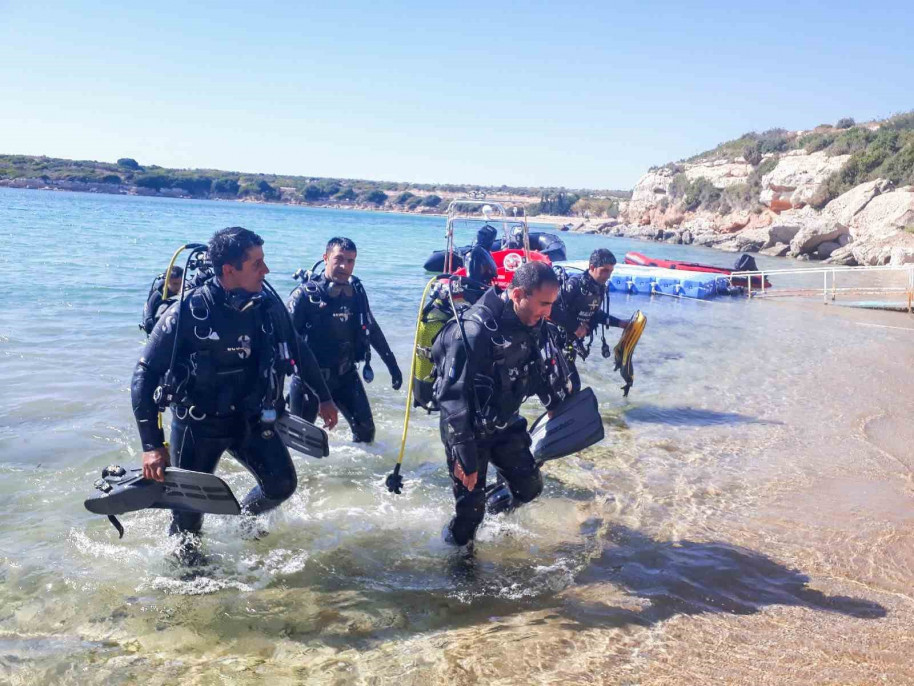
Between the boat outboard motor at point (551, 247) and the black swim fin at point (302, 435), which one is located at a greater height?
the boat outboard motor at point (551, 247)

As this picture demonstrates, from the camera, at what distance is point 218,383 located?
398 cm

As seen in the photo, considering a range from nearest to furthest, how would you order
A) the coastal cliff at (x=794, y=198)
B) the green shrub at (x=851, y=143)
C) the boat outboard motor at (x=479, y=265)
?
the boat outboard motor at (x=479, y=265) < the coastal cliff at (x=794, y=198) < the green shrub at (x=851, y=143)

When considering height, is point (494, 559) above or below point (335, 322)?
below

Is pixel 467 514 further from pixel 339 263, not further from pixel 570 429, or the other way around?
pixel 339 263

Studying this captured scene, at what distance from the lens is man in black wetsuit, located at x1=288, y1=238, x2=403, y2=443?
5.70 meters

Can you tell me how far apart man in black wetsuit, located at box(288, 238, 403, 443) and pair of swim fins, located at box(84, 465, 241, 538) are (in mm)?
1831

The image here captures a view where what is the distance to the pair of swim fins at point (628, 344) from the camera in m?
8.26

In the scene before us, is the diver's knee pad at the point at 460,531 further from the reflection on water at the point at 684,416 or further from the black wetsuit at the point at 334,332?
the reflection on water at the point at 684,416

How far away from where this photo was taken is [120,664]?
349 centimetres

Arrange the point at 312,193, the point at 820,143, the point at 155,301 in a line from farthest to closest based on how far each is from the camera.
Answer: the point at 312,193, the point at 820,143, the point at 155,301

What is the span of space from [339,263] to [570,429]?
7.42 ft

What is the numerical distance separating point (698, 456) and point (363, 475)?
9.77 ft

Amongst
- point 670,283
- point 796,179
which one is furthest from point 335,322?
point 796,179

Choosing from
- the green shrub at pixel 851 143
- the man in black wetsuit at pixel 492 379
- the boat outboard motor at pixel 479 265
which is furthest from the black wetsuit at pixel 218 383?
the green shrub at pixel 851 143
